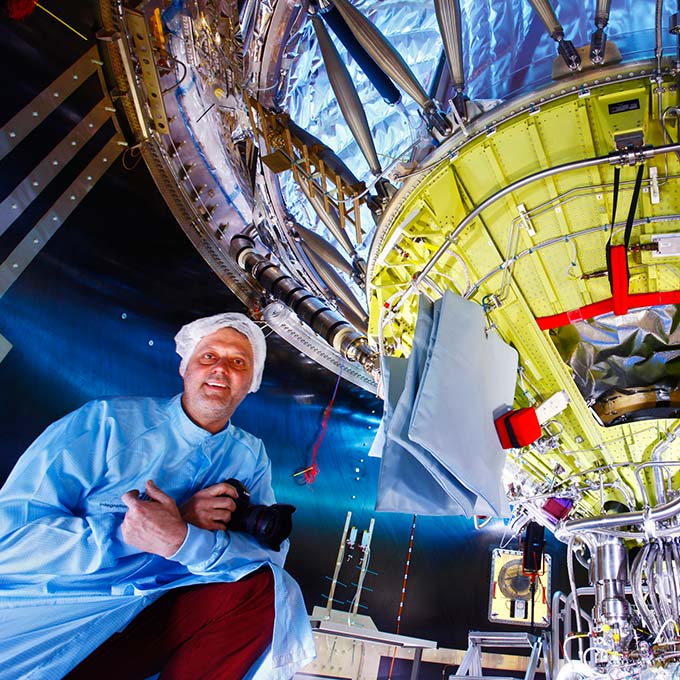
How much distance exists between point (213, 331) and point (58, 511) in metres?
0.95

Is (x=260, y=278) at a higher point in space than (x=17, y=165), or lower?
higher

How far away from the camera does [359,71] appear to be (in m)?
4.03

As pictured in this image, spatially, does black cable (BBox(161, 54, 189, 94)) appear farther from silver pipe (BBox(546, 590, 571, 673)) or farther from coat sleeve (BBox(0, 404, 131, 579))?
silver pipe (BBox(546, 590, 571, 673))

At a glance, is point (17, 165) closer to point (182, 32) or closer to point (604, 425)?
point (182, 32)

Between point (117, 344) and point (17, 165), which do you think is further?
point (117, 344)

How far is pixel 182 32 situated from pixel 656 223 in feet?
10.7

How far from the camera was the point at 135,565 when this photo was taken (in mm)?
1994

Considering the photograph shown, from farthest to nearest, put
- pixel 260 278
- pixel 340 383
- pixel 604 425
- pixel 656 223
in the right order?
pixel 340 383 → pixel 260 278 → pixel 604 425 → pixel 656 223

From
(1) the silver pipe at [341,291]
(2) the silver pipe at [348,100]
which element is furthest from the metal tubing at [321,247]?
(2) the silver pipe at [348,100]

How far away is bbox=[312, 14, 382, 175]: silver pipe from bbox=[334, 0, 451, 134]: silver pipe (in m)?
0.24

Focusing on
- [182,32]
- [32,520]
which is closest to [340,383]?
[182,32]

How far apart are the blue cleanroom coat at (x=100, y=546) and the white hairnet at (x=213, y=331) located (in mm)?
294

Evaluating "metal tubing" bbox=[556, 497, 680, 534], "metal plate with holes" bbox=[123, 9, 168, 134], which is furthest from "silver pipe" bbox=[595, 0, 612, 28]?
"metal plate with holes" bbox=[123, 9, 168, 134]

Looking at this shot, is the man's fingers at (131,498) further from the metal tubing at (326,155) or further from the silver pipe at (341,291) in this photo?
the silver pipe at (341,291)
